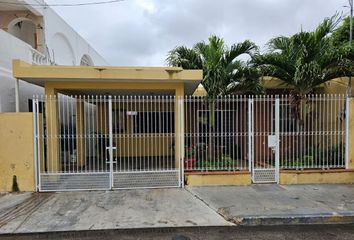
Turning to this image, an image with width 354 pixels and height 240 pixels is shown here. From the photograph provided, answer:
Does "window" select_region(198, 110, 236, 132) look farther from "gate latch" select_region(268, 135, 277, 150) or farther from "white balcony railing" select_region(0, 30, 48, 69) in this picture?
"white balcony railing" select_region(0, 30, 48, 69)

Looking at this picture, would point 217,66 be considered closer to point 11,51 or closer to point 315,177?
point 315,177

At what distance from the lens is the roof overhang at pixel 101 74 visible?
817 centimetres

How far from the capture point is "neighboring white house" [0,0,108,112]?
356 inches

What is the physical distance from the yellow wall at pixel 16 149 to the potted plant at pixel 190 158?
3.90 metres

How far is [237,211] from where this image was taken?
6.14 metres

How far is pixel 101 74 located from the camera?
838 centimetres

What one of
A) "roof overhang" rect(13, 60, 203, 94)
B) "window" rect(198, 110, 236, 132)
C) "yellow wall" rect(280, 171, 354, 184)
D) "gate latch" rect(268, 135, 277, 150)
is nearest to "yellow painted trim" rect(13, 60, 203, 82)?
"roof overhang" rect(13, 60, 203, 94)

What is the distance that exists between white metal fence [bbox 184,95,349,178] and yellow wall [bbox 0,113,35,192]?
3.99 m

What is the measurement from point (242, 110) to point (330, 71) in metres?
2.82

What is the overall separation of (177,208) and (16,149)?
4319 millimetres

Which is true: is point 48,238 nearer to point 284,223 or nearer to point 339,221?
point 284,223

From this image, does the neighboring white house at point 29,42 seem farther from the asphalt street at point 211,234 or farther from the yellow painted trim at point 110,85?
the asphalt street at point 211,234

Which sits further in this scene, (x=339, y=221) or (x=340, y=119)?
(x=340, y=119)

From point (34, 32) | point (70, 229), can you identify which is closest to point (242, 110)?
point (70, 229)
